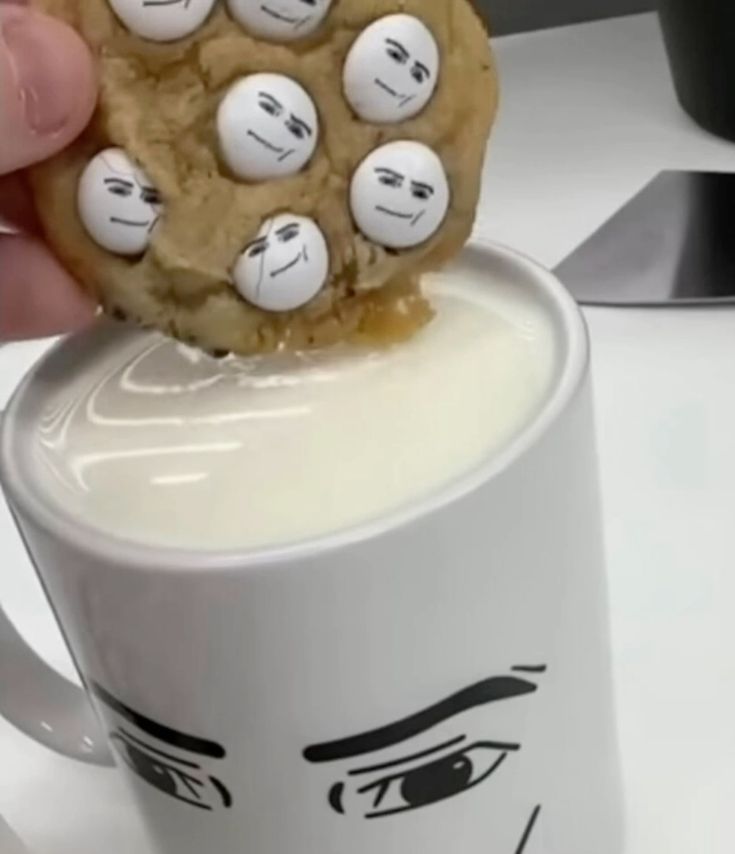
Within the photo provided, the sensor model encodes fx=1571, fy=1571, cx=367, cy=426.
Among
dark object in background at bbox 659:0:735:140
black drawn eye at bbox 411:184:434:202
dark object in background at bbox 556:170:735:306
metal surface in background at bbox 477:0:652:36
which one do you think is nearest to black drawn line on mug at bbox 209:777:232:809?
black drawn eye at bbox 411:184:434:202

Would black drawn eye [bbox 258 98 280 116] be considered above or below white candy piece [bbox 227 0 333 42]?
below

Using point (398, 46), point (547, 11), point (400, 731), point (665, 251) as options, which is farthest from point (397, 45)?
point (547, 11)

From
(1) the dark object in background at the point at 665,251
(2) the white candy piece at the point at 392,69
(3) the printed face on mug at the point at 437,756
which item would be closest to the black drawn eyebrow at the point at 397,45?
(2) the white candy piece at the point at 392,69

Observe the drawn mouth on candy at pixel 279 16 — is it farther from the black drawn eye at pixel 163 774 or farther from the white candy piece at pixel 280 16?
the black drawn eye at pixel 163 774

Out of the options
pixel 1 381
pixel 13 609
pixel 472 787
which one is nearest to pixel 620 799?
pixel 472 787

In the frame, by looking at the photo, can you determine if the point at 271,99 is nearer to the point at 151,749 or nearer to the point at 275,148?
the point at 275,148

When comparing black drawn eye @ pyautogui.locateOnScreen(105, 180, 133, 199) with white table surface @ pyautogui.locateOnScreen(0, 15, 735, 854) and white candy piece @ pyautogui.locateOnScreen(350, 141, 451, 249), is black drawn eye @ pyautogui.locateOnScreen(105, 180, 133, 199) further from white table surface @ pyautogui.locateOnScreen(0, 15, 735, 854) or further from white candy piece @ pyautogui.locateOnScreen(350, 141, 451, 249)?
white table surface @ pyautogui.locateOnScreen(0, 15, 735, 854)
